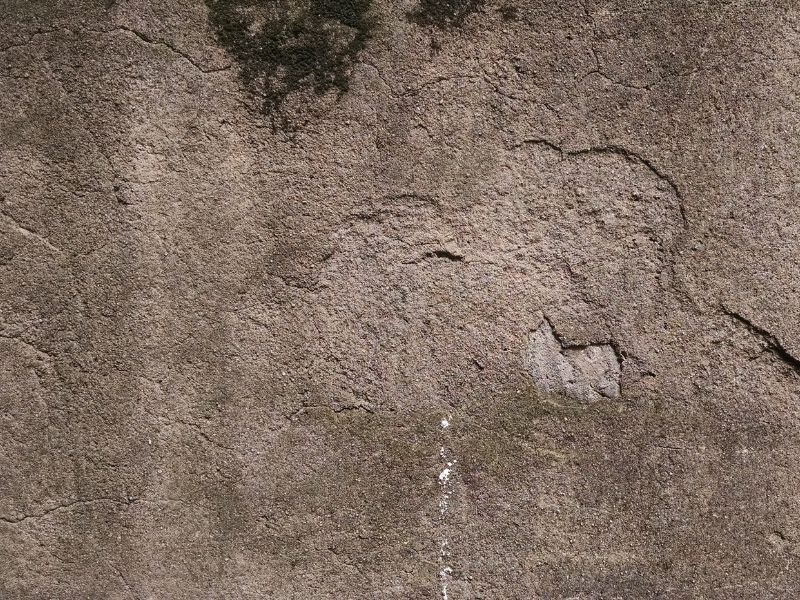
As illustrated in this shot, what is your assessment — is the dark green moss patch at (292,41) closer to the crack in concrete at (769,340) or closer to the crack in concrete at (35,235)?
the crack in concrete at (35,235)

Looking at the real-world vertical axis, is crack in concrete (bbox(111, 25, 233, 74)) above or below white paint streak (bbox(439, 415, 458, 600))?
above

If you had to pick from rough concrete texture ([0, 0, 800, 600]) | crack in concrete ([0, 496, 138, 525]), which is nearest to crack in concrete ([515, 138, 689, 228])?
rough concrete texture ([0, 0, 800, 600])

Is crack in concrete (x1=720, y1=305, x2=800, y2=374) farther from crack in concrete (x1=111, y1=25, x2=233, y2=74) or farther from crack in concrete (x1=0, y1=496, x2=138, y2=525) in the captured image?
crack in concrete (x1=0, y1=496, x2=138, y2=525)

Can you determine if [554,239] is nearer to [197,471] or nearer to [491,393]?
[491,393]

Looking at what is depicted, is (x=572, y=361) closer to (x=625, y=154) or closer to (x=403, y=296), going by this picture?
(x=403, y=296)

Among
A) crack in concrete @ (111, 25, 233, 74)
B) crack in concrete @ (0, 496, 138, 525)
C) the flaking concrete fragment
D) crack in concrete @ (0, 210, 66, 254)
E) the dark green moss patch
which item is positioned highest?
the dark green moss patch

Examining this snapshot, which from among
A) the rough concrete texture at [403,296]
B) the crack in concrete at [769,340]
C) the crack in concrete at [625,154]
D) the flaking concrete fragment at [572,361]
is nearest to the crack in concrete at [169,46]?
the rough concrete texture at [403,296]
